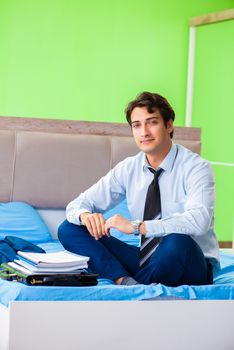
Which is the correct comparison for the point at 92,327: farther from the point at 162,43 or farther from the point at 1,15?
the point at 162,43

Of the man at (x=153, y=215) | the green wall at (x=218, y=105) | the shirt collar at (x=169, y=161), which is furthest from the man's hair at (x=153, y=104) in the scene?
the green wall at (x=218, y=105)

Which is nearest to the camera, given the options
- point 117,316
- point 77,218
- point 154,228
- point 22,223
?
point 117,316

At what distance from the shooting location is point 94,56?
5773 mm

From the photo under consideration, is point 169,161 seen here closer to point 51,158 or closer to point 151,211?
point 151,211

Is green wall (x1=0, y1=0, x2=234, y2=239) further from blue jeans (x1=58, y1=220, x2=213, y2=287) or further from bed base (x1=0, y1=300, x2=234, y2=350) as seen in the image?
bed base (x1=0, y1=300, x2=234, y2=350)

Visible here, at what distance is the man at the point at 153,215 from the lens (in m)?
2.69

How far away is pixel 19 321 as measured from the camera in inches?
92.7

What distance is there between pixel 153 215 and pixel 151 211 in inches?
0.8

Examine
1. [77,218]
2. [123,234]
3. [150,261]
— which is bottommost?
[123,234]

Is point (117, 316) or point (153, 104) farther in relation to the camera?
point (153, 104)

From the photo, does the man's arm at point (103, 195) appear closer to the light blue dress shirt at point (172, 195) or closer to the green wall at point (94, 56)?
the light blue dress shirt at point (172, 195)

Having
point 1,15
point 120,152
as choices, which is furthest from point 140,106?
point 1,15

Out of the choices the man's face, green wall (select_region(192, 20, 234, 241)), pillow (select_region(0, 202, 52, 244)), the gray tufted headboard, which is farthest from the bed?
green wall (select_region(192, 20, 234, 241))

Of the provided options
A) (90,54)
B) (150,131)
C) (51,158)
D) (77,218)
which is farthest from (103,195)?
(90,54)
